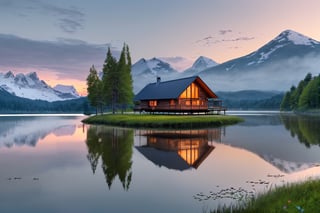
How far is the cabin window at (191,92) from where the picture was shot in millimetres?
62281

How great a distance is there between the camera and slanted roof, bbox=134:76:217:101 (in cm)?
6157

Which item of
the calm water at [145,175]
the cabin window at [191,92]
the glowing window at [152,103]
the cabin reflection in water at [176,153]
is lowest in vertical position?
the calm water at [145,175]

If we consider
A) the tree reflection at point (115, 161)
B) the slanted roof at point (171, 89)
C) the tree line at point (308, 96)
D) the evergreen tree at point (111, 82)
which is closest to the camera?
the tree reflection at point (115, 161)

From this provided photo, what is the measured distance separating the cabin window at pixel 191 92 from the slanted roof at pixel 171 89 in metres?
1.19

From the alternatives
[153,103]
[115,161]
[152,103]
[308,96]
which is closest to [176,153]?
[115,161]

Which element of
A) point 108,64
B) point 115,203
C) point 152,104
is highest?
point 108,64

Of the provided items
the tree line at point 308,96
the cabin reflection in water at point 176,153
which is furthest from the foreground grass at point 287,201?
the tree line at point 308,96

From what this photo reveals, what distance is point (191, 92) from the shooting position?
207 ft

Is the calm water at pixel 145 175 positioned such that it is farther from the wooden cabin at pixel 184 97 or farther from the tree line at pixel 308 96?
the tree line at pixel 308 96

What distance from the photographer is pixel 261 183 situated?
13.4 m

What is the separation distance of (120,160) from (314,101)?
97.1 meters

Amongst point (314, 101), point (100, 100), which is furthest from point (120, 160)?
point (314, 101)

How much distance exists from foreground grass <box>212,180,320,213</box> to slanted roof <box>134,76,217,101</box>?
162 ft

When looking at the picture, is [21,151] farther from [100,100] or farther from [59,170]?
[100,100]
